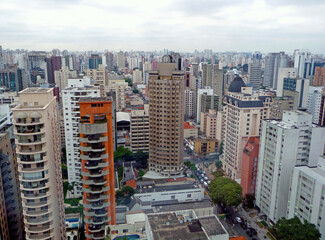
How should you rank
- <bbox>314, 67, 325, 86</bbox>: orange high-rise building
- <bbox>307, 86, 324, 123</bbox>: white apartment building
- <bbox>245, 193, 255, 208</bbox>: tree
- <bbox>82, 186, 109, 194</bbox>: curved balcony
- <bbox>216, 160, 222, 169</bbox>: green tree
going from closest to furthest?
<bbox>82, 186, 109, 194</bbox>: curved balcony, <bbox>245, 193, 255, 208</bbox>: tree, <bbox>216, 160, 222, 169</bbox>: green tree, <bbox>307, 86, 324, 123</bbox>: white apartment building, <bbox>314, 67, 325, 86</bbox>: orange high-rise building

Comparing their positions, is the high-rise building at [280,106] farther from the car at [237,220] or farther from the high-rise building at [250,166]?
the car at [237,220]

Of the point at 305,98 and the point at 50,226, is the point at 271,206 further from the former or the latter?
the point at 305,98

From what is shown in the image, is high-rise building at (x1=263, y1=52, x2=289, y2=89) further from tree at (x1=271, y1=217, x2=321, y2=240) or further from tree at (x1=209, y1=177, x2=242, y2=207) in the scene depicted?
tree at (x1=271, y1=217, x2=321, y2=240)

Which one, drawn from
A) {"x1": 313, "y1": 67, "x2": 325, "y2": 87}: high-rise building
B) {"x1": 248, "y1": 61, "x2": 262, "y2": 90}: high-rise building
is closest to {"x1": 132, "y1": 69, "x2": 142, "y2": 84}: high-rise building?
{"x1": 248, "y1": 61, "x2": 262, "y2": 90}: high-rise building

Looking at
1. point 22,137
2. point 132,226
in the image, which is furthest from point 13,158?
point 132,226

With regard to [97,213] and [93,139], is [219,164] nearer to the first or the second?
[97,213]

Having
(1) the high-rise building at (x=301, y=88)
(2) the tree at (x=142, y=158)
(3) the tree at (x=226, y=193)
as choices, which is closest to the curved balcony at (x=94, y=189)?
(3) the tree at (x=226, y=193)
